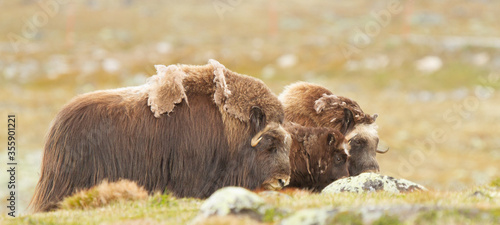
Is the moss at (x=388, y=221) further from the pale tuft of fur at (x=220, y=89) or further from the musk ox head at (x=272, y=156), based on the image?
the pale tuft of fur at (x=220, y=89)

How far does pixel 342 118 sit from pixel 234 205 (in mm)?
5481

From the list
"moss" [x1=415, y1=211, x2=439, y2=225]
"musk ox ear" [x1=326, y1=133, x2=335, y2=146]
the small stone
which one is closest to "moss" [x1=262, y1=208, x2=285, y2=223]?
the small stone

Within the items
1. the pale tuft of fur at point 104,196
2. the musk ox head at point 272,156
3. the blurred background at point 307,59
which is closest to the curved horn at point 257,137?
the musk ox head at point 272,156

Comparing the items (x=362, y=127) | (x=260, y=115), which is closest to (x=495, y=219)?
(x=260, y=115)

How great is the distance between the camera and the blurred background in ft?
97.6

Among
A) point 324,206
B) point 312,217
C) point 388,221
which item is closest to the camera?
point 388,221

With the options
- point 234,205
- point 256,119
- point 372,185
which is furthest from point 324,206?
point 256,119

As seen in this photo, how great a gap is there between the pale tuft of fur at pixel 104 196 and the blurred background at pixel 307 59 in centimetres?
808

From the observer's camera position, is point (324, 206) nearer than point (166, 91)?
Yes

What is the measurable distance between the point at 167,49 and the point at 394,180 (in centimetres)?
4338

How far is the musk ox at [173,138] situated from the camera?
7.50 m

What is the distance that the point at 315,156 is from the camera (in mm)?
8945

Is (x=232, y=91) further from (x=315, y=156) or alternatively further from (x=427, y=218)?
(x=427, y=218)

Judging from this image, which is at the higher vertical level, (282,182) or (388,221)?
(282,182)
